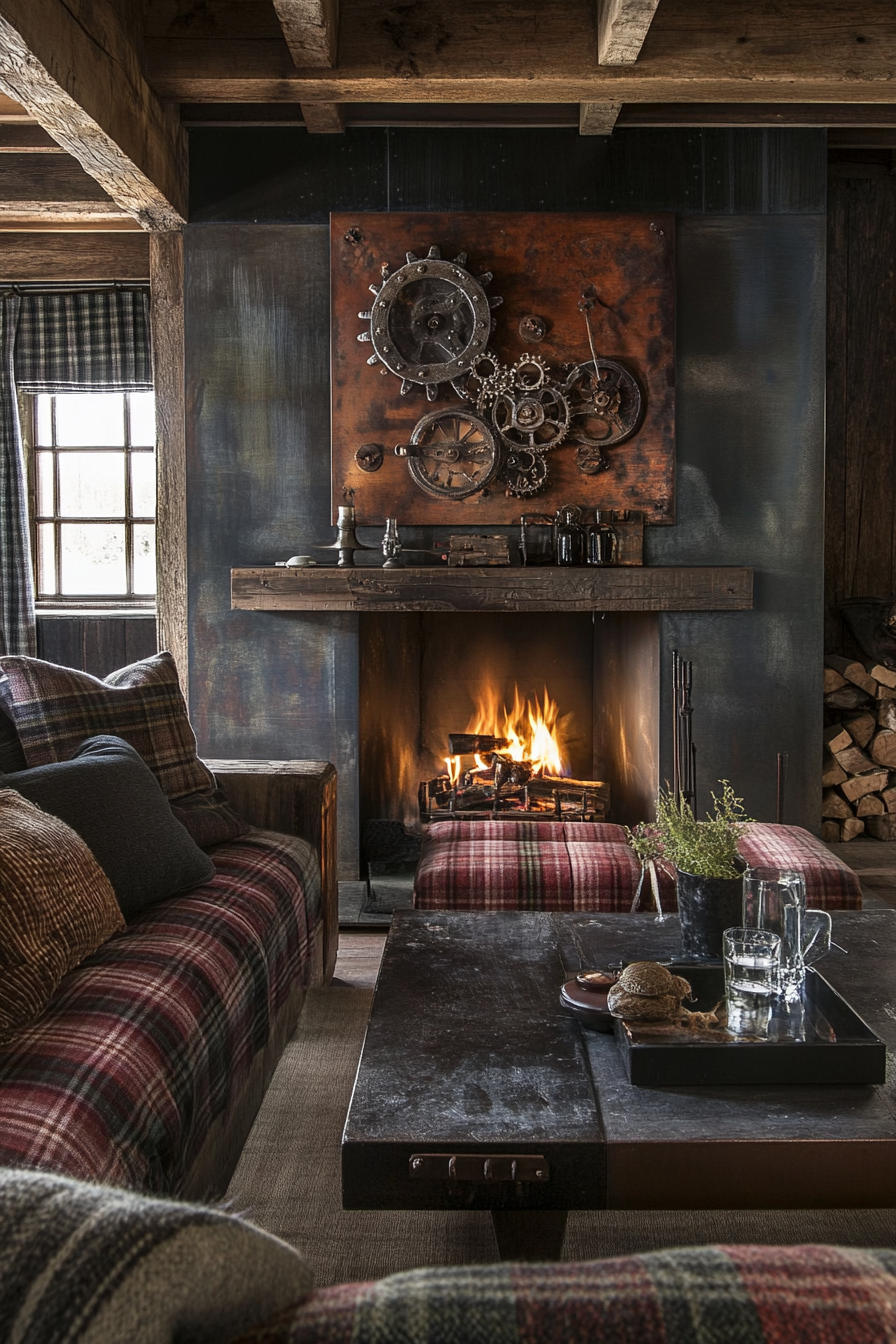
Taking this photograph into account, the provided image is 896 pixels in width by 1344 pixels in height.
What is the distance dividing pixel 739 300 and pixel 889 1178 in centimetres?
316

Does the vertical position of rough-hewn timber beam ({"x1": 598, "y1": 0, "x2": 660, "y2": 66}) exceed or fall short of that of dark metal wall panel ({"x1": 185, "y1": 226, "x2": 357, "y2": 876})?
it exceeds it

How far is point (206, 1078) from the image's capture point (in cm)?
176

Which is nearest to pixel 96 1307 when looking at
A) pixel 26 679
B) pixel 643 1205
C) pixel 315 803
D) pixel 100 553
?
pixel 643 1205

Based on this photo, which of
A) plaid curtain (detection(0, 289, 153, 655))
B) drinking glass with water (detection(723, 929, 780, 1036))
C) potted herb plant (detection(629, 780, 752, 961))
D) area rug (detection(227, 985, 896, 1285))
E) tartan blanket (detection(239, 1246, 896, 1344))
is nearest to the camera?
tartan blanket (detection(239, 1246, 896, 1344))

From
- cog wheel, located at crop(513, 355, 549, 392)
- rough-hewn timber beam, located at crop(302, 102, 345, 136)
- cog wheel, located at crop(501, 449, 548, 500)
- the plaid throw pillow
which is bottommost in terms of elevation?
the plaid throw pillow

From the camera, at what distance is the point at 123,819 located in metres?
2.13

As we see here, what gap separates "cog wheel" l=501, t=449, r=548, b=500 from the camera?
3826mm

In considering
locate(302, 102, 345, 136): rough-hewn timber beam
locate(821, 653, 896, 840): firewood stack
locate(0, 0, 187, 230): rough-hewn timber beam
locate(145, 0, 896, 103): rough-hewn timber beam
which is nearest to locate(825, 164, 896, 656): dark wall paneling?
locate(821, 653, 896, 840): firewood stack

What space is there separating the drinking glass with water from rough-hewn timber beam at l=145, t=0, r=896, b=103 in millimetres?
2559

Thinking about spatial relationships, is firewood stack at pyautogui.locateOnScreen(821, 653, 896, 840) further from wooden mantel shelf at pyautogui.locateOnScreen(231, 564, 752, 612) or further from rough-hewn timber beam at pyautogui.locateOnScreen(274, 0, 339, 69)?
rough-hewn timber beam at pyautogui.locateOnScreen(274, 0, 339, 69)

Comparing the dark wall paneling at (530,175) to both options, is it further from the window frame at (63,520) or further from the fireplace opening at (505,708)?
the window frame at (63,520)

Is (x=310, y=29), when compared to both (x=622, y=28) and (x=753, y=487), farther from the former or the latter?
(x=753, y=487)

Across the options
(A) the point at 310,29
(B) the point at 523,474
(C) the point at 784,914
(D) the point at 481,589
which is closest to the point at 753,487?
(B) the point at 523,474

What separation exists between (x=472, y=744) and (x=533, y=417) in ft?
4.02
